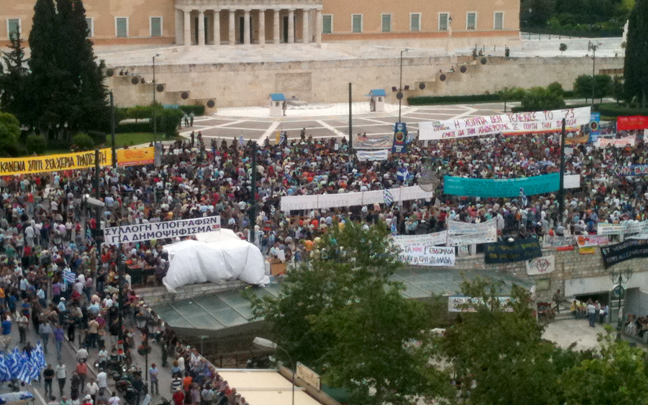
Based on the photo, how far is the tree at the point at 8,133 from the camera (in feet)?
184

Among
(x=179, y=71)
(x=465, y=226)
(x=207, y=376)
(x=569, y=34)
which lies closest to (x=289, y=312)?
(x=207, y=376)

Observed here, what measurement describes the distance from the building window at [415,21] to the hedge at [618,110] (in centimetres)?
1996

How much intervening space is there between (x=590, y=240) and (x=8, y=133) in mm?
24300

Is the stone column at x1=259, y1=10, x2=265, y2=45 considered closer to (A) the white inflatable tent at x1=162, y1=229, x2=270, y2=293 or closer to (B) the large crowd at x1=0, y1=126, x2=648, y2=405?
(B) the large crowd at x1=0, y1=126, x2=648, y2=405

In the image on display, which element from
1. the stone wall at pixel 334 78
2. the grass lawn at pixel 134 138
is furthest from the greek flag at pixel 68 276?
the stone wall at pixel 334 78

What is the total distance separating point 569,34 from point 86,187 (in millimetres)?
60606

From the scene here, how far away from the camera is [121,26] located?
276 feet

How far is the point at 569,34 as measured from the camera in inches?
3971

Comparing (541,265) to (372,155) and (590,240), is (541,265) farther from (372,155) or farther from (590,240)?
(372,155)

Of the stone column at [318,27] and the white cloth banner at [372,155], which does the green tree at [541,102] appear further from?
the white cloth banner at [372,155]

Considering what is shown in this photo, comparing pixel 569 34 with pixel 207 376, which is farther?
pixel 569 34

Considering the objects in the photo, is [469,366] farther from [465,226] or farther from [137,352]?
[465,226]

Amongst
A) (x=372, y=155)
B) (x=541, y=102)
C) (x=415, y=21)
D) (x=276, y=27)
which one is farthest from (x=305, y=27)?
(x=372, y=155)

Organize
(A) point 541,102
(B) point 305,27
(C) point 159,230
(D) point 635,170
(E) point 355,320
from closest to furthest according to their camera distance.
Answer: (E) point 355,320 → (C) point 159,230 → (D) point 635,170 → (A) point 541,102 → (B) point 305,27
